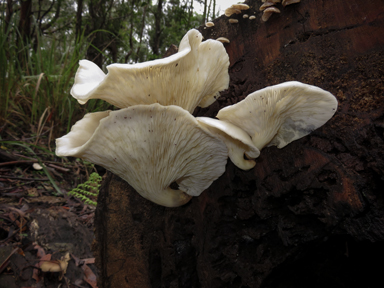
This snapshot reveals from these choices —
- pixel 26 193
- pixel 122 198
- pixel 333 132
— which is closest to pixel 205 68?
pixel 333 132

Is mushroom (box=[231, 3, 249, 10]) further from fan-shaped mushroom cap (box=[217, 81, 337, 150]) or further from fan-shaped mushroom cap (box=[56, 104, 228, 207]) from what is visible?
fan-shaped mushroom cap (box=[56, 104, 228, 207])

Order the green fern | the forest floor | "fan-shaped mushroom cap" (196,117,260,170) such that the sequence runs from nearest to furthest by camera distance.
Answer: "fan-shaped mushroom cap" (196,117,260,170), the forest floor, the green fern

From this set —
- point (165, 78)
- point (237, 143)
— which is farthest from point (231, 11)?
point (237, 143)

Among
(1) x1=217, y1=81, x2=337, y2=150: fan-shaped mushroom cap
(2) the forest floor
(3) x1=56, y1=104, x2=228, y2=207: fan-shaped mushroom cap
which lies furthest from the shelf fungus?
(2) the forest floor

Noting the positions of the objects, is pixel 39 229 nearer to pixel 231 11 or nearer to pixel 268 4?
pixel 231 11

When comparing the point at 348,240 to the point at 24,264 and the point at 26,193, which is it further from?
the point at 26,193

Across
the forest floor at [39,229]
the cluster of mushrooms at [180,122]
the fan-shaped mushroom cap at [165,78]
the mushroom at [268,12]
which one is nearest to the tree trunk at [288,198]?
the mushroom at [268,12]
